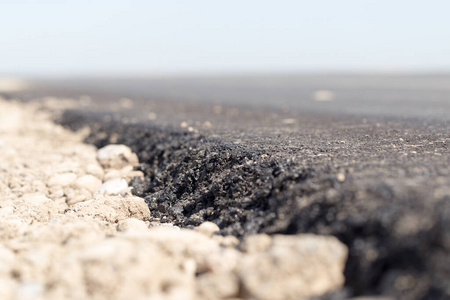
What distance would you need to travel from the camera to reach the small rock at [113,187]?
7.38 m

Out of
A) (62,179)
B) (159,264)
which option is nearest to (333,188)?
(159,264)

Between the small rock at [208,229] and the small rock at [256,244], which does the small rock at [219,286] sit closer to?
the small rock at [256,244]

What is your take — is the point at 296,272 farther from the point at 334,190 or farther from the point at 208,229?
the point at 208,229

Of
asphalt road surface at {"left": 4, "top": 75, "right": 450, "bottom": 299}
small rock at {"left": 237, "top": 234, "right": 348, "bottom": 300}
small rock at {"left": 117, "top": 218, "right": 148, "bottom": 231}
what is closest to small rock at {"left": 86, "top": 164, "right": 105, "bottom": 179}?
asphalt road surface at {"left": 4, "top": 75, "right": 450, "bottom": 299}

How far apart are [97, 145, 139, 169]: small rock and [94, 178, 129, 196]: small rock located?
51.1 inches

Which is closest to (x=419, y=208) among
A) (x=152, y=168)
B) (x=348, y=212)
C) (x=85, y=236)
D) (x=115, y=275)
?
(x=348, y=212)

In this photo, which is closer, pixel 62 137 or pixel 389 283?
pixel 389 283

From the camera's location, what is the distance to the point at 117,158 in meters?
9.07

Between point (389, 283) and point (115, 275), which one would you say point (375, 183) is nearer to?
point (389, 283)

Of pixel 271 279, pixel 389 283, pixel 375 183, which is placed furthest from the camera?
pixel 375 183

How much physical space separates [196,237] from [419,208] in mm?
2072

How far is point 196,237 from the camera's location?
4.34 metres

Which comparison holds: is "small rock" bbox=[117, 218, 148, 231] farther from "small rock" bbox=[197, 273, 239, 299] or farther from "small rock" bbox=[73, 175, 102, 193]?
"small rock" bbox=[73, 175, 102, 193]

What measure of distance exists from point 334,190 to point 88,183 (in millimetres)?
4944
